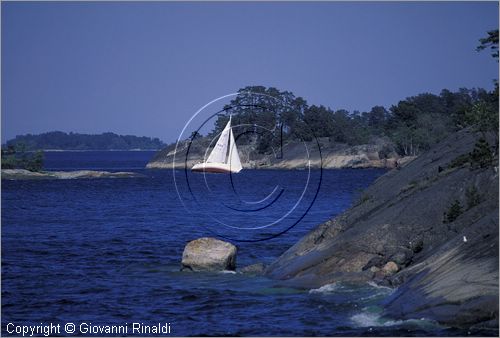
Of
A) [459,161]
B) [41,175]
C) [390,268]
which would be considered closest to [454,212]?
[390,268]

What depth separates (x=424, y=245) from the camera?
27844mm

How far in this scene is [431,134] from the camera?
160000mm

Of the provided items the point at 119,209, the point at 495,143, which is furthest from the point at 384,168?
the point at 495,143

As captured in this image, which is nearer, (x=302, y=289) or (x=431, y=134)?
(x=302, y=289)

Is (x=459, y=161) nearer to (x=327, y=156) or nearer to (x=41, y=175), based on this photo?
(x=41, y=175)

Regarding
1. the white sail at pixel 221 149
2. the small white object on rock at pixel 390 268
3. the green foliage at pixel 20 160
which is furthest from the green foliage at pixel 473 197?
the green foliage at pixel 20 160

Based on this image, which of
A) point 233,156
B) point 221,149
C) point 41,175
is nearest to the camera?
point 221,149

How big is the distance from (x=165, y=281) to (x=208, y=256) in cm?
218

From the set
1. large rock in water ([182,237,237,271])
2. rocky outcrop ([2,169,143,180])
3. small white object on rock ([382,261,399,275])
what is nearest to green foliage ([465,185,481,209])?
small white object on rock ([382,261,399,275])

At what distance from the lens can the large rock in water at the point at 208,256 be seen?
3272 cm

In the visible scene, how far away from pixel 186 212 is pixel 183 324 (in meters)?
46.7

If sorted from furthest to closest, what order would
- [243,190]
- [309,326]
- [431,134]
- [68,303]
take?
1. [431,134]
2. [243,190]
3. [68,303]
4. [309,326]

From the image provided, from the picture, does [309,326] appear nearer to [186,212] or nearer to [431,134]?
[186,212]

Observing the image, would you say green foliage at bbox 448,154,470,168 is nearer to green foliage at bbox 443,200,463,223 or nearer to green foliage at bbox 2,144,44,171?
green foliage at bbox 443,200,463,223
